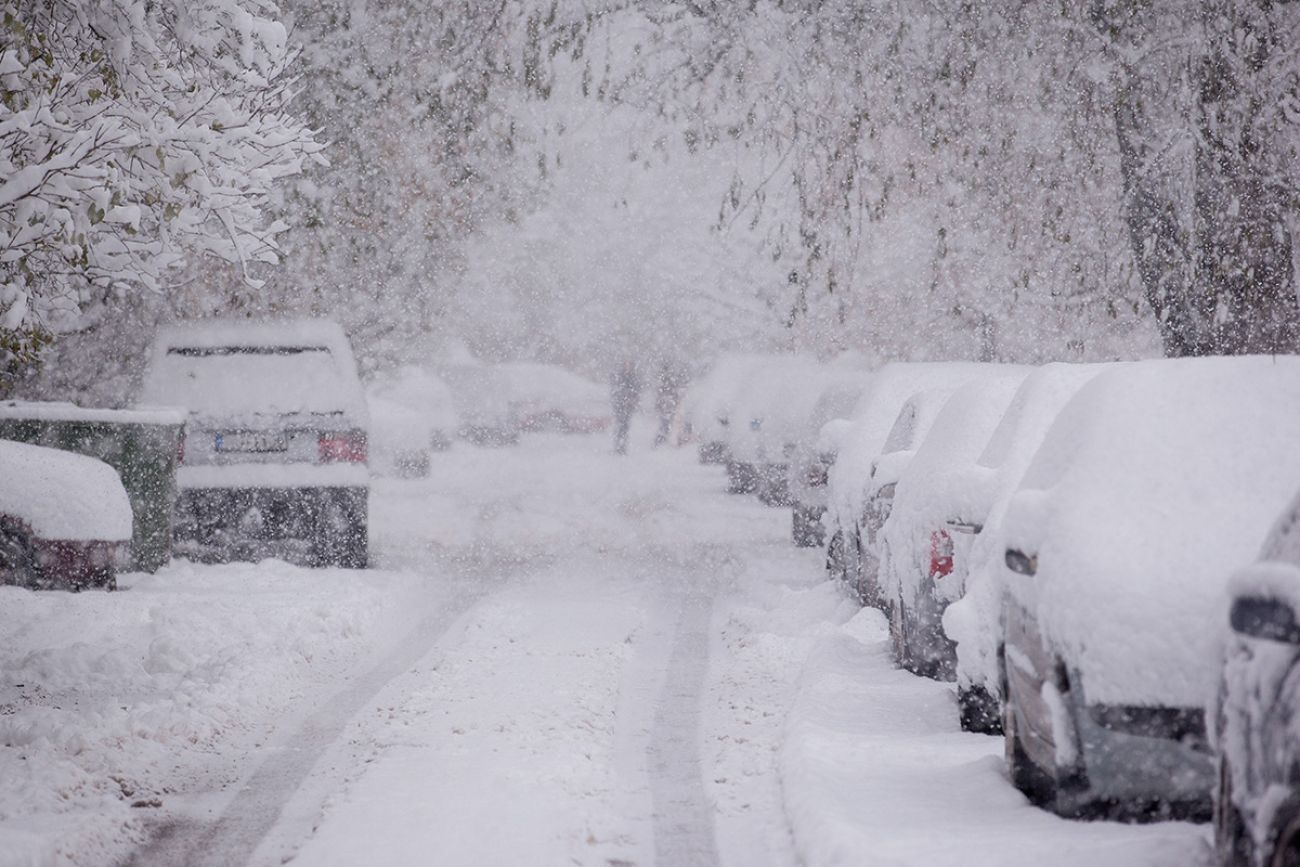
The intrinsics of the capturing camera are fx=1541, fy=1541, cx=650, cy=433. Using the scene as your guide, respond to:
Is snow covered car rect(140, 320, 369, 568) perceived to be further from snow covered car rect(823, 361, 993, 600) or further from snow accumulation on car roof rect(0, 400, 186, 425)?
snow covered car rect(823, 361, 993, 600)

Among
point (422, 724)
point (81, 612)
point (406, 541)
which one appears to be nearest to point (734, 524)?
point (406, 541)

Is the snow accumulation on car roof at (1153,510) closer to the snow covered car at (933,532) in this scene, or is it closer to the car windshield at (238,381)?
the snow covered car at (933,532)

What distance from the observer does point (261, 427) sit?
14.0 meters

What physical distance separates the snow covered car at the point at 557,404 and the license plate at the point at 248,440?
2843 cm

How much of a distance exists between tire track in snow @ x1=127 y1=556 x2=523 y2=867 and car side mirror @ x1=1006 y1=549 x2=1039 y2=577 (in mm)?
3088

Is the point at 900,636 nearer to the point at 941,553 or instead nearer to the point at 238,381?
the point at 941,553

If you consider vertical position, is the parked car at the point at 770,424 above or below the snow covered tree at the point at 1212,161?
below

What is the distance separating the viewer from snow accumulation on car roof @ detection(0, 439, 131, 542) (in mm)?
11516

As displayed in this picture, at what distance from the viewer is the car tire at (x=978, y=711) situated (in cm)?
755

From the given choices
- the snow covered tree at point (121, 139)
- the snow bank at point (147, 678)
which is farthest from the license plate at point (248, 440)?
the snow covered tree at point (121, 139)

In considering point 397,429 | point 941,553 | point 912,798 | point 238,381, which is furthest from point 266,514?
point 397,429

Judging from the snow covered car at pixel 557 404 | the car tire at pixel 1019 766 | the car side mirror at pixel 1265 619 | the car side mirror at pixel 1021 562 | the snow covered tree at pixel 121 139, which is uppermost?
the snow covered tree at pixel 121 139

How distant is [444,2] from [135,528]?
5.16 meters

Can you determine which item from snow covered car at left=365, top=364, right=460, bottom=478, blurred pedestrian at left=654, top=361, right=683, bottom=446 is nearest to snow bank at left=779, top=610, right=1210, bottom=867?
snow covered car at left=365, top=364, right=460, bottom=478
